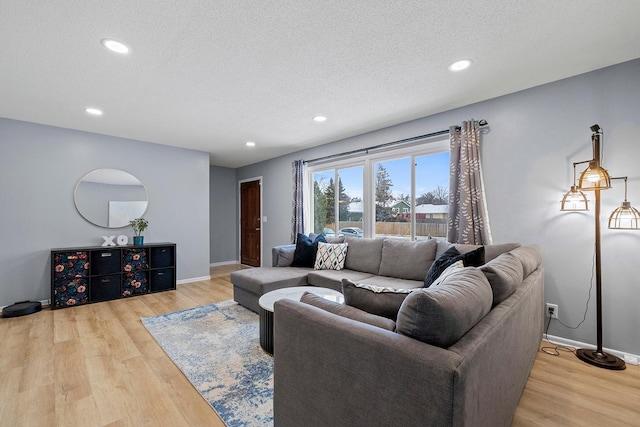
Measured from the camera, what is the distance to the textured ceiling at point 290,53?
168 centimetres

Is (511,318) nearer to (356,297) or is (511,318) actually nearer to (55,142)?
(356,297)

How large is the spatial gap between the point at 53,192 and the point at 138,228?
3.65 feet

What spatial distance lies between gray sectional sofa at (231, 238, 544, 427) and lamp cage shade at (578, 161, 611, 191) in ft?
3.93

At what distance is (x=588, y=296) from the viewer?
2.44 meters

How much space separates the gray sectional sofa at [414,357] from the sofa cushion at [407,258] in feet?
4.79

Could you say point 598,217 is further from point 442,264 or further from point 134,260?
point 134,260

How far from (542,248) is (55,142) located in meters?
6.04

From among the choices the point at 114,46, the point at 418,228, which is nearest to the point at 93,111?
the point at 114,46

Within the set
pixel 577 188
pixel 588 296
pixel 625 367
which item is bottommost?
pixel 625 367

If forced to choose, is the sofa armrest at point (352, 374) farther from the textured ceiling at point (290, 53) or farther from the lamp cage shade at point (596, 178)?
the lamp cage shade at point (596, 178)

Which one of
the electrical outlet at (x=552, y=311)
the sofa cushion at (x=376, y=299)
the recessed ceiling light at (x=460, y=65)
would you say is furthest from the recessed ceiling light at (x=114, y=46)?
the electrical outlet at (x=552, y=311)

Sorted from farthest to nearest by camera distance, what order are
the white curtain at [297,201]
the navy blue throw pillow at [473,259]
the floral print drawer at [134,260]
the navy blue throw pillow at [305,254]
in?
the white curtain at [297,201] → the floral print drawer at [134,260] → the navy blue throw pillow at [305,254] → the navy blue throw pillow at [473,259]

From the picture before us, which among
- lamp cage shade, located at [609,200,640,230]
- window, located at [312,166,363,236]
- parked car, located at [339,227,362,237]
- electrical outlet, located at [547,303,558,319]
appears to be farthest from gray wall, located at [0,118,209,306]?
lamp cage shade, located at [609,200,640,230]

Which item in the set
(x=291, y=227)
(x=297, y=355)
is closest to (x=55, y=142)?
(x=291, y=227)
